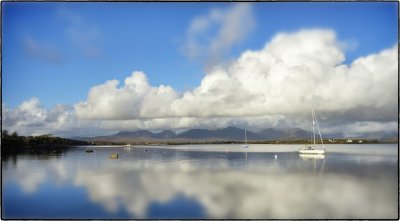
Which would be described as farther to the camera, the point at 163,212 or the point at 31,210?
the point at 31,210

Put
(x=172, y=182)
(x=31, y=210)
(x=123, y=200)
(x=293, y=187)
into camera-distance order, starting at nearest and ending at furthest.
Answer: (x=31, y=210) → (x=123, y=200) → (x=293, y=187) → (x=172, y=182)

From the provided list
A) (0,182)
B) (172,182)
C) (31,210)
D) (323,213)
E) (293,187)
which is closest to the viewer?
(0,182)

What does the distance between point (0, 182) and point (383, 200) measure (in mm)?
15381

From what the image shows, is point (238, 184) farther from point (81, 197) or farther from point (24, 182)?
point (24, 182)

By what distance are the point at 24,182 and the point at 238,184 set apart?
40.9 feet

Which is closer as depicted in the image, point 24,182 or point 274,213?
point 274,213

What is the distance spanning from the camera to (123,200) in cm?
1733

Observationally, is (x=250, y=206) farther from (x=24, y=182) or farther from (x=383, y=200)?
(x=24, y=182)

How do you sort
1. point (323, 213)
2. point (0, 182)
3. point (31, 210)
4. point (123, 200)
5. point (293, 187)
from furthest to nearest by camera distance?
1. point (293, 187)
2. point (123, 200)
3. point (31, 210)
4. point (323, 213)
5. point (0, 182)

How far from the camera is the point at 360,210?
1550cm

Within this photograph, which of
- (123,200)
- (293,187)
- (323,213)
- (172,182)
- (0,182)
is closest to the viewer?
(0,182)

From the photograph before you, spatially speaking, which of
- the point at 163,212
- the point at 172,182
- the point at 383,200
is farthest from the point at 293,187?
the point at 163,212

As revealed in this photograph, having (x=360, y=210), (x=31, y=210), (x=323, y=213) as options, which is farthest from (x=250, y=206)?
(x=31, y=210)

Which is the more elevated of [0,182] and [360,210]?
[0,182]
